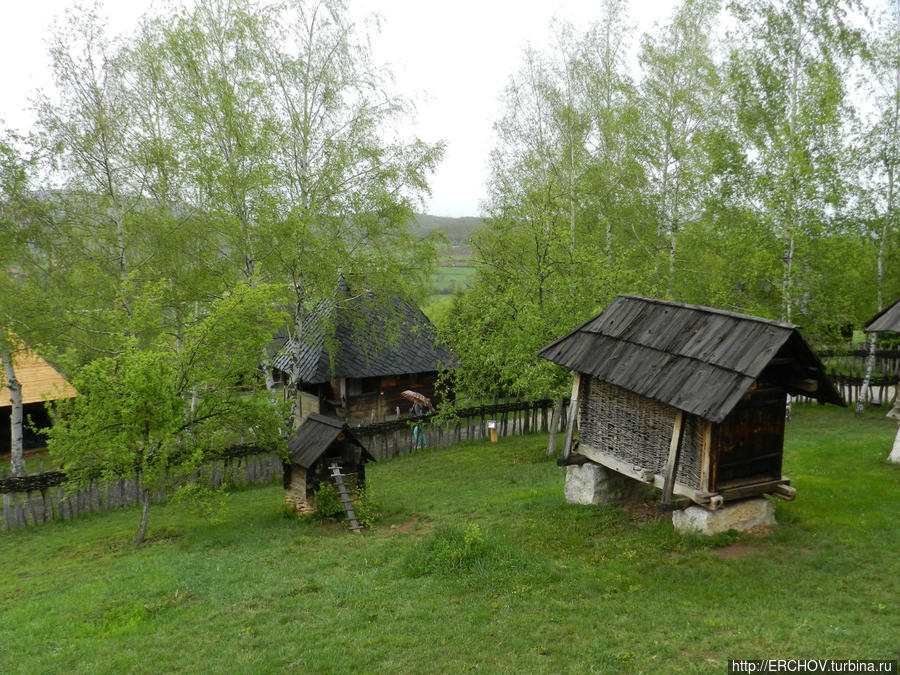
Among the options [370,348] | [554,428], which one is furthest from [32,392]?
[554,428]

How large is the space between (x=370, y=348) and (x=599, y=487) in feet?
43.7

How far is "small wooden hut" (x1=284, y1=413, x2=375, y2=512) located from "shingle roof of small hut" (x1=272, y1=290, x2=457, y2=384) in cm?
443

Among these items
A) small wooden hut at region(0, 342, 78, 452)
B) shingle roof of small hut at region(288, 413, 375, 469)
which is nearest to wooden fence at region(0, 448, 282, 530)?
shingle roof of small hut at region(288, 413, 375, 469)

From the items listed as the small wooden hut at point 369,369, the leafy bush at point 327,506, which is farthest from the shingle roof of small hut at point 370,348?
the leafy bush at point 327,506

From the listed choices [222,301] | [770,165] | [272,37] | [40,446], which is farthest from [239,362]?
[770,165]

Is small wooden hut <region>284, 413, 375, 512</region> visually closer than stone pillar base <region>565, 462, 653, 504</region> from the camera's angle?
No

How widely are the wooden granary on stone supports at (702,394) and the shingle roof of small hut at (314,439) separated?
6106mm

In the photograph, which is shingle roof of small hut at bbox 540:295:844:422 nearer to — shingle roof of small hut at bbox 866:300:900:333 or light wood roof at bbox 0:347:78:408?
shingle roof of small hut at bbox 866:300:900:333

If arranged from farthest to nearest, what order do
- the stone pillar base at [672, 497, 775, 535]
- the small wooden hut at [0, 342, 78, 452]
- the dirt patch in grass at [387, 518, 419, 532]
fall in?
1. the small wooden hut at [0, 342, 78, 452]
2. the dirt patch in grass at [387, 518, 419, 532]
3. the stone pillar base at [672, 497, 775, 535]

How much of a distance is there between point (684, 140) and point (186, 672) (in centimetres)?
2337

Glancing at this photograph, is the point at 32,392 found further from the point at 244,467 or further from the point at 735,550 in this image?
the point at 735,550

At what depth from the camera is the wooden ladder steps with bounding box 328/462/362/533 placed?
13.0 m

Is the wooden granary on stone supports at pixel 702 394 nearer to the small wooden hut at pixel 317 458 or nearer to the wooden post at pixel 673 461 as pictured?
the wooden post at pixel 673 461

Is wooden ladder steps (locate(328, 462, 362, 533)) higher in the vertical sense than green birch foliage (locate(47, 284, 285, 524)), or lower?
lower
